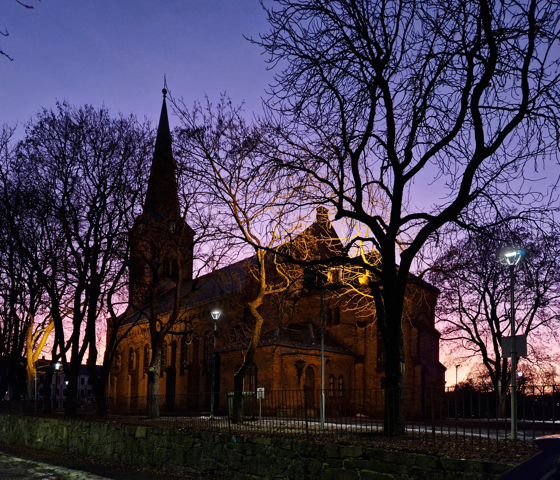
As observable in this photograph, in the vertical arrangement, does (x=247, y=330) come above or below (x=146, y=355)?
above

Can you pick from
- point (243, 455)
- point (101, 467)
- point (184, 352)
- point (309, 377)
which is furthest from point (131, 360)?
point (243, 455)

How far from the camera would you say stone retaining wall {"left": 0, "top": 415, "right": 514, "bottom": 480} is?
894cm

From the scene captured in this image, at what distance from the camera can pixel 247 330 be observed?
32.9m

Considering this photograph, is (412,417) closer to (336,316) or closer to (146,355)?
(336,316)

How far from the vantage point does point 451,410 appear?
10.1 m

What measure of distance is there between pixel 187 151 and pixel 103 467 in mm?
9885

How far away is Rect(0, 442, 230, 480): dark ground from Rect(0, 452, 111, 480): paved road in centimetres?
41

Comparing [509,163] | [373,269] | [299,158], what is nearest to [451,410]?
[373,269]

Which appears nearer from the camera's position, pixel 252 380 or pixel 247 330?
pixel 247 330

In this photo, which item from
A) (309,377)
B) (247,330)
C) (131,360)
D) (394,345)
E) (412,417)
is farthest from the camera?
(131,360)

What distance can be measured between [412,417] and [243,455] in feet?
12.4

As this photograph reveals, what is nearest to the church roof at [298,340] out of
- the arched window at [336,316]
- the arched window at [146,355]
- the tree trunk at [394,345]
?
the arched window at [336,316]

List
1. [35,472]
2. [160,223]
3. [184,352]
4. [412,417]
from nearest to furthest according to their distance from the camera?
[412,417]
[35,472]
[160,223]
[184,352]

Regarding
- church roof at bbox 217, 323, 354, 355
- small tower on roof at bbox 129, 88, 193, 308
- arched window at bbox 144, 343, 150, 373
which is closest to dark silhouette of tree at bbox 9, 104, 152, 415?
small tower on roof at bbox 129, 88, 193, 308
